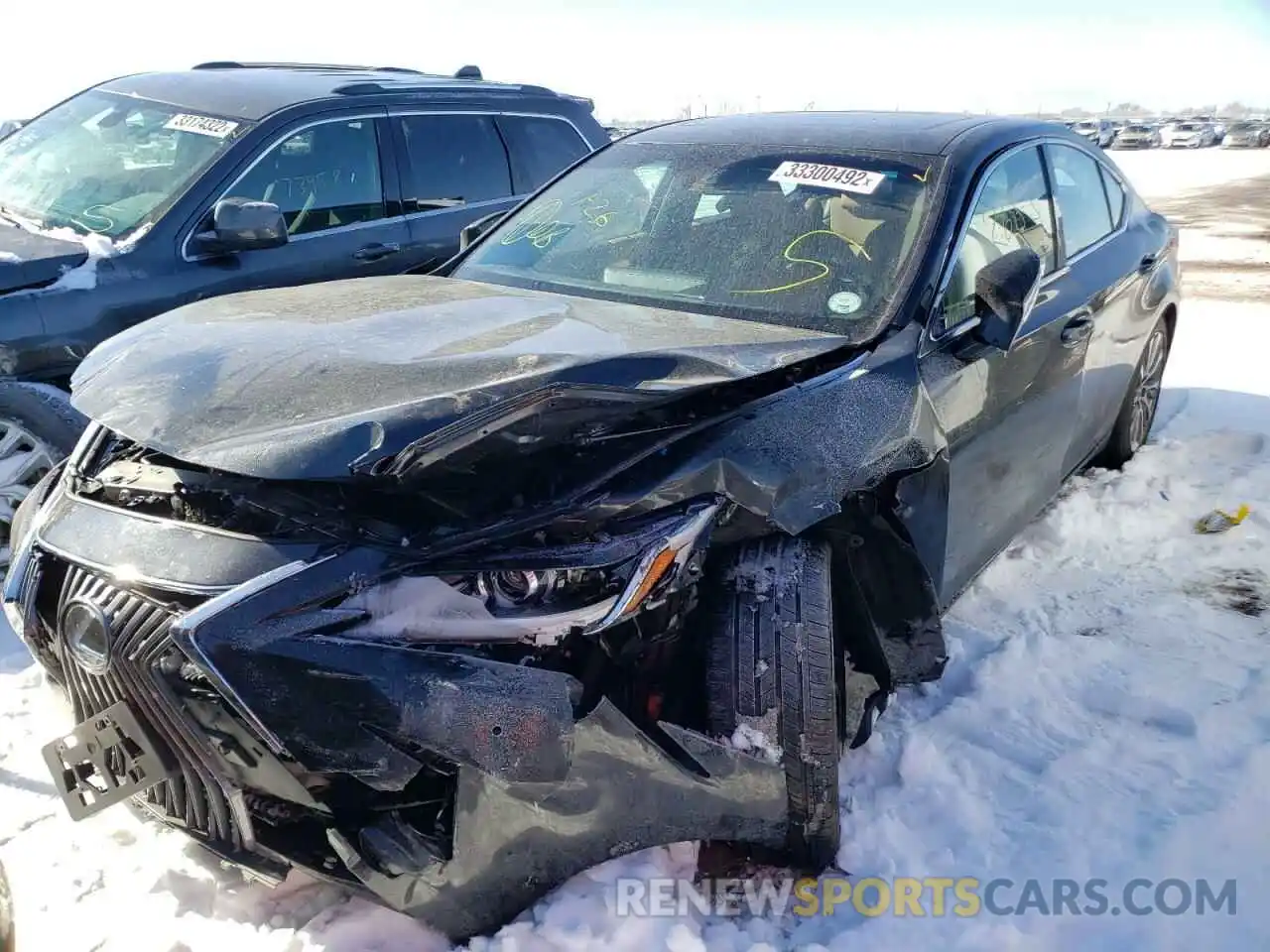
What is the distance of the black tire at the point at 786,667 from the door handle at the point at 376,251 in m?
3.08

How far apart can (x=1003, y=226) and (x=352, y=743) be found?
2636mm

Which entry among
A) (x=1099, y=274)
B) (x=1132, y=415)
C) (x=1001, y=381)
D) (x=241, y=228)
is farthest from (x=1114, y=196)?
(x=241, y=228)

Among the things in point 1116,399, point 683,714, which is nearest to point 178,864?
point 683,714

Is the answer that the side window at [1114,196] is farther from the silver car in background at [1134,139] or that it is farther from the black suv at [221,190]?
the silver car in background at [1134,139]

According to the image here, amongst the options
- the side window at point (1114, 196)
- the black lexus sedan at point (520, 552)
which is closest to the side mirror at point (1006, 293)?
the black lexus sedan at point (520, 552)

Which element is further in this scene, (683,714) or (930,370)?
(930,370)

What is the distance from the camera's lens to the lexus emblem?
1.97 meters

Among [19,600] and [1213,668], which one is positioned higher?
[19,600]

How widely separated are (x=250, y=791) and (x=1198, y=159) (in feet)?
124

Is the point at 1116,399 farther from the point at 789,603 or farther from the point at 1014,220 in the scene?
the point at 789,603

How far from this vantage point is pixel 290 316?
2.78 metres

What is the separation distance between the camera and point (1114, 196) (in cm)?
445

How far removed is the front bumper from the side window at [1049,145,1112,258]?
272 centimetres

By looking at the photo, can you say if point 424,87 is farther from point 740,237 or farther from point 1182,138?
point 1182,138
